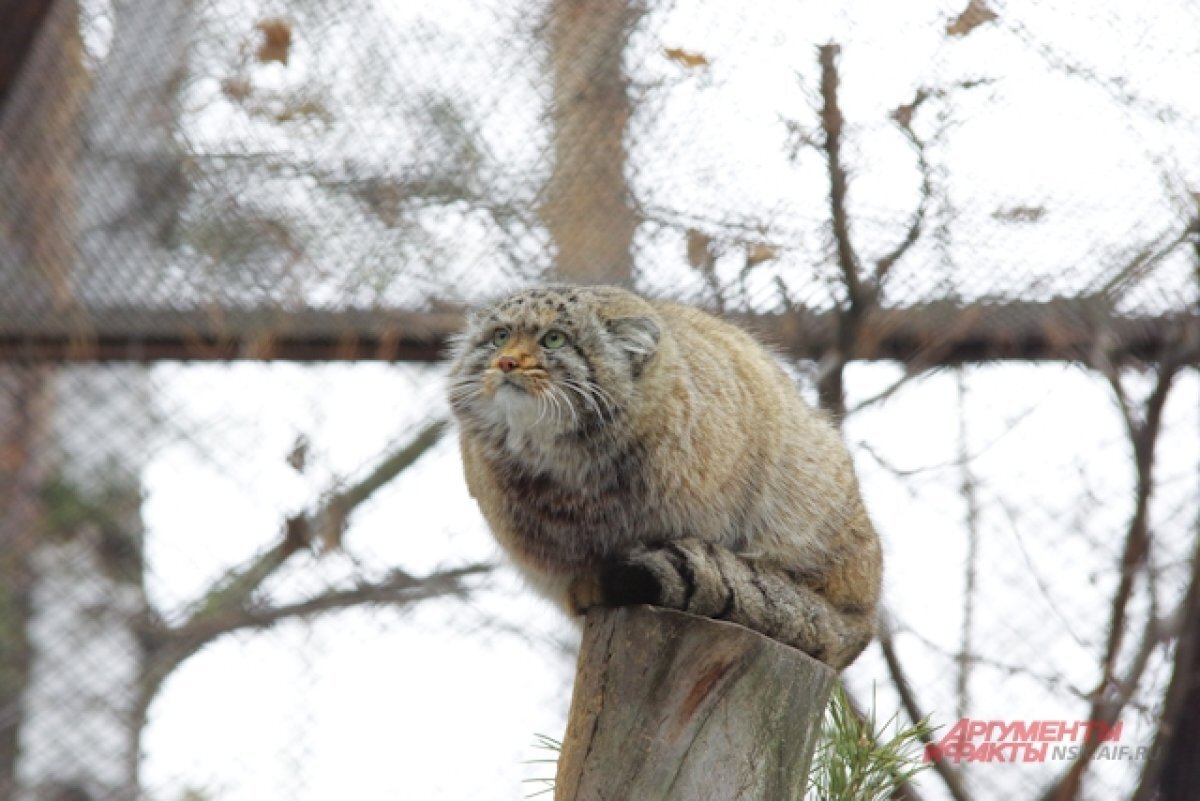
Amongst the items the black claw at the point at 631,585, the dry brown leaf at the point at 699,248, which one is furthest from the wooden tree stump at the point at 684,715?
the dry brown leaf at the point at 699,248

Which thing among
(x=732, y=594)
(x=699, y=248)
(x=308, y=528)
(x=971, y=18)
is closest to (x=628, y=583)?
(x=732, y=594)

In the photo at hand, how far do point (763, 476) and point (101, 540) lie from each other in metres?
3.52

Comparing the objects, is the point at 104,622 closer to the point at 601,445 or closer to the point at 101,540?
the point at 101,540

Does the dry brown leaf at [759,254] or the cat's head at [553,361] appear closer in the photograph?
the cat's head at [553,361]

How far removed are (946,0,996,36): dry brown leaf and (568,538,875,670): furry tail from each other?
203cm

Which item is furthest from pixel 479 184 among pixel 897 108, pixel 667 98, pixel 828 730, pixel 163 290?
pixel 828 730

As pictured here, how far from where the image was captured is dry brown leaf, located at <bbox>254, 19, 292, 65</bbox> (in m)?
4.41

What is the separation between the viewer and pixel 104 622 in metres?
5.50

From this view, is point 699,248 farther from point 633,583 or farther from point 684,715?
point 684,715

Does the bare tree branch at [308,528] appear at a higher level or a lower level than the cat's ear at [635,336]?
lower

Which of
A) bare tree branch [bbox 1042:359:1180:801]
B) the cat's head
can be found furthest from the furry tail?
bare tree branch [bbox 1042:359:1180:801]

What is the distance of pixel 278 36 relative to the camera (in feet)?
14.5

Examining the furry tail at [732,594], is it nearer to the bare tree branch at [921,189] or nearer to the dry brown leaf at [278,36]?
the bare tree branch at [921,189]

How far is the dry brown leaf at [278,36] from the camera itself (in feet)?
14.5
